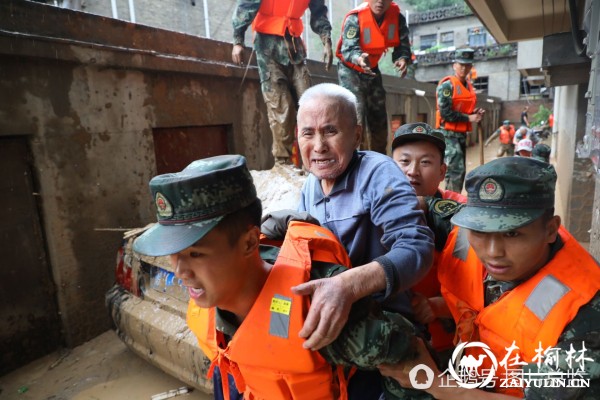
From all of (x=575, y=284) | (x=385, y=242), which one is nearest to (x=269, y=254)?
(x=385, y=242)

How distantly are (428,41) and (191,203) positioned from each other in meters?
39.6

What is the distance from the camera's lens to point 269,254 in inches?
65.0

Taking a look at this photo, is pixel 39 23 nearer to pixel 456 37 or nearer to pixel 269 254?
pixel 269 254

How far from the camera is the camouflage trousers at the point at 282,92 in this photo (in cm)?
440

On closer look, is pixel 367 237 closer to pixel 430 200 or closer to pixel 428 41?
pixel 430 200

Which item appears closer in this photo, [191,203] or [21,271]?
[191,203]

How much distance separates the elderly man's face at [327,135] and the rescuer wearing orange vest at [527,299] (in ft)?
1.84

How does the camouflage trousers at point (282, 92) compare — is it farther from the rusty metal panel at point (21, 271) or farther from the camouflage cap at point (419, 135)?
the rusty metal panel at point (21, 271)

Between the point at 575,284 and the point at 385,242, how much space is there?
0.65 meters

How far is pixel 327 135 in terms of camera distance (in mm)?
1786

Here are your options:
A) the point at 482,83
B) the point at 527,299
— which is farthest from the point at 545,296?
the point at 482,83

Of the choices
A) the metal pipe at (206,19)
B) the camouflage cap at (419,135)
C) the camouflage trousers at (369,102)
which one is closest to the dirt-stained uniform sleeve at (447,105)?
the camouflage trousers at (369,102)

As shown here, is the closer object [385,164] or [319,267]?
[319,267]

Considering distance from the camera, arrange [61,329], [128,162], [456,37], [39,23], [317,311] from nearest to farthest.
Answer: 1. [317,311]
2. [39,23]
3. [61,329]
4. [128,162]
5. [456,37]
